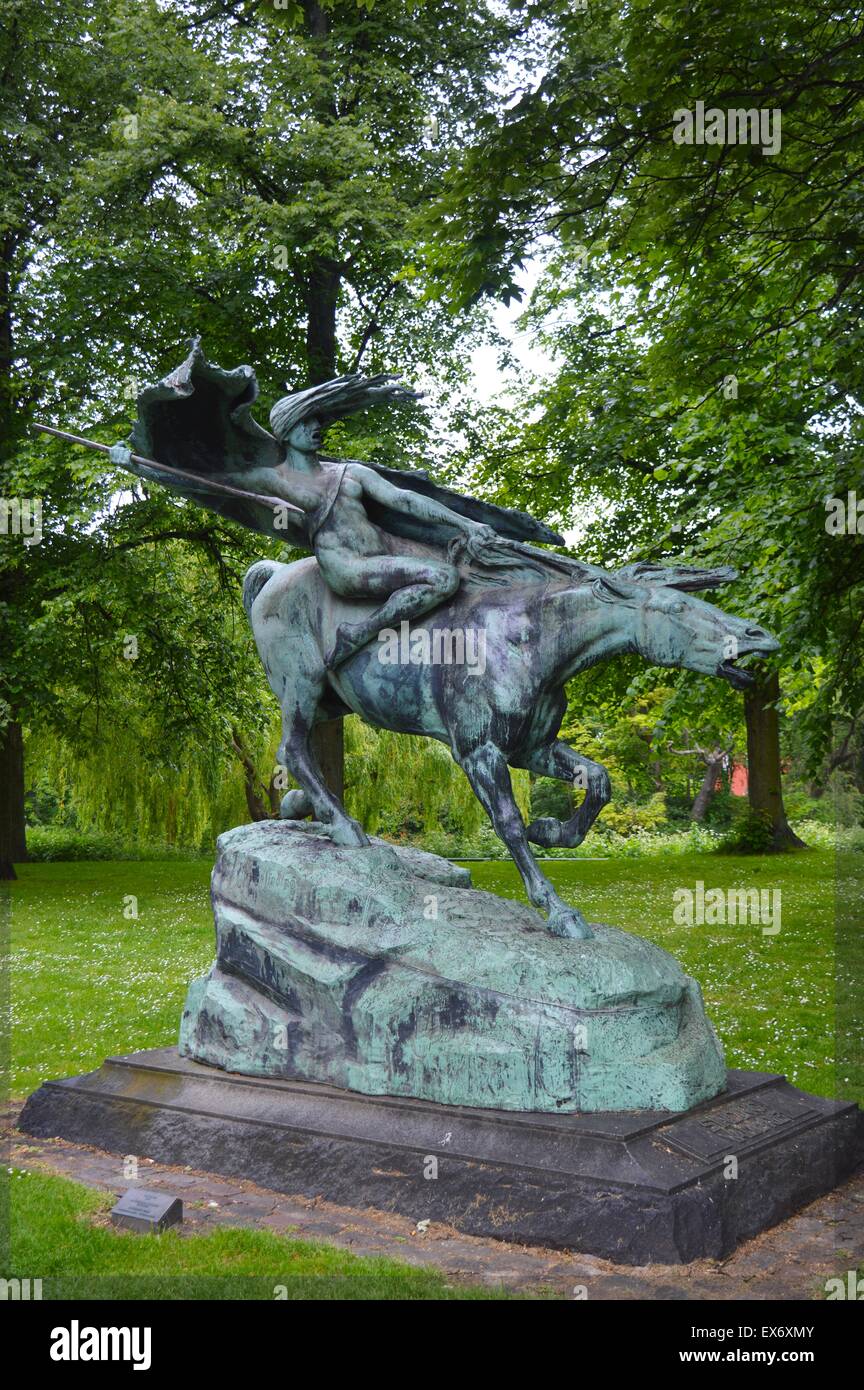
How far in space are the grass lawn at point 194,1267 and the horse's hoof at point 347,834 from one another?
2330 millimetres

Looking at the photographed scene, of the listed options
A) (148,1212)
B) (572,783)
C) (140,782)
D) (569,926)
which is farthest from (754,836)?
(148,1212)

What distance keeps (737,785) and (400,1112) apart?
35.3m

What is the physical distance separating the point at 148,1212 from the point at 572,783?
2999mm

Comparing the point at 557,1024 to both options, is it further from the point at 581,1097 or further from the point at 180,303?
the point at 180,303

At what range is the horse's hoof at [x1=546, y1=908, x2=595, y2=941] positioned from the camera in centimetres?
644

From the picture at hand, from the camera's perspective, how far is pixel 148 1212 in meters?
5.63

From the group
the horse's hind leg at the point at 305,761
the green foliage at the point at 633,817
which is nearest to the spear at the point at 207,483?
the horse's hind leg at the point at 305,761

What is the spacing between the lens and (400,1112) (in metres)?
6.00

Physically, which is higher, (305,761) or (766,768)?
(305,761)

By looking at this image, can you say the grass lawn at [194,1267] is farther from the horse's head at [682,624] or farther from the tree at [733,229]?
the tree at [733,229]

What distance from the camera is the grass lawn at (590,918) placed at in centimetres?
958

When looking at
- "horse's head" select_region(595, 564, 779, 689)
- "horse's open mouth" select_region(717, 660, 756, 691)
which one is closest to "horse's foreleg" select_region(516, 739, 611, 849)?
"horse's head" select_region(595, 564, 779, 689)

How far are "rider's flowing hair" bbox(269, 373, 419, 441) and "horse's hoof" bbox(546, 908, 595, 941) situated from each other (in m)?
3.03

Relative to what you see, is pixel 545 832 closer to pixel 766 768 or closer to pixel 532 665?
pixel 532 665
